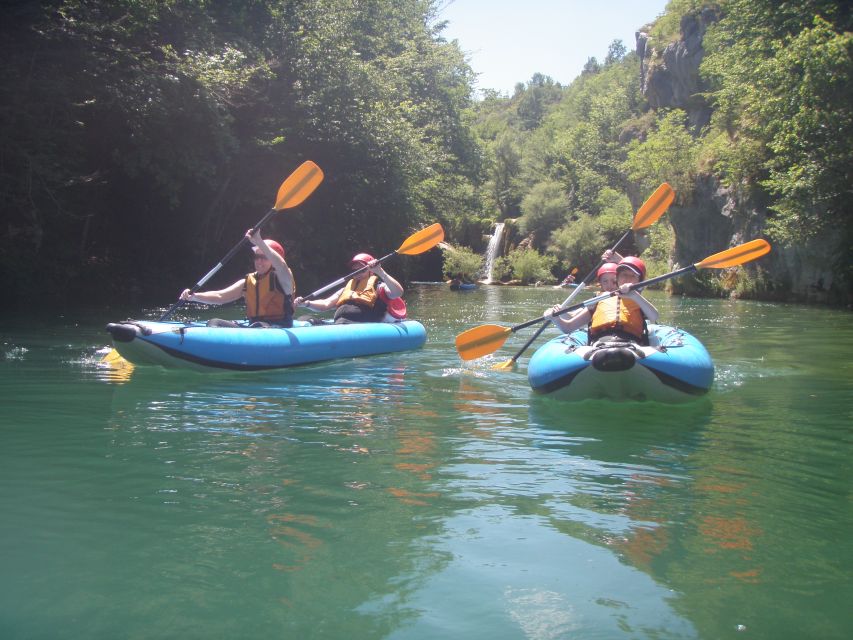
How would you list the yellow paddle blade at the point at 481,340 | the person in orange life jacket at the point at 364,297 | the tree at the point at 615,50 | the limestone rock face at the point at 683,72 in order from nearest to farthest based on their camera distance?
the yellow paddle blade at the point at 481,340 → the person in orange life jacket at the point at 364,297 → the limestone rock face at the point at 683,72 → the tree at the point at 615,50

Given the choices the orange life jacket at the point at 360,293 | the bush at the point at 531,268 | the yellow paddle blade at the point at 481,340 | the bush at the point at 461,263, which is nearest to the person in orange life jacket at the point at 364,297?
the orange life jacket at the point at 360,293

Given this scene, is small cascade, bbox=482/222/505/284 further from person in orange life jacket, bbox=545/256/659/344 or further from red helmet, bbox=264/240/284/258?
person in orange life jacket, bbox=545/256/659/344

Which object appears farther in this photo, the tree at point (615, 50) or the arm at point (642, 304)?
the tree at point (615, 50)

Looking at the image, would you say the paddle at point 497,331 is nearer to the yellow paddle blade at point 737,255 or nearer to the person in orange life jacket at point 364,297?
the yellow paddle blade at point 737,255

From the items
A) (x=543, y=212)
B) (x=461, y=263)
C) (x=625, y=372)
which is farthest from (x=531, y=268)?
(x=625, y=372)

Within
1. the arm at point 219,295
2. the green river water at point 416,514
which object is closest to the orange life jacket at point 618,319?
the green river water at point 416,514

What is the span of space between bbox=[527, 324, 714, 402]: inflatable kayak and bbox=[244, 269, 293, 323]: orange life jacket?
2.75 m

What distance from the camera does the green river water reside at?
8.51ft

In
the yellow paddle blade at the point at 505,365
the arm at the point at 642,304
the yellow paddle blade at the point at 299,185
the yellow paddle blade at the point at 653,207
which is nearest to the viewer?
the arm at the point at 642,304

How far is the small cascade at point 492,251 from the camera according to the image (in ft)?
112

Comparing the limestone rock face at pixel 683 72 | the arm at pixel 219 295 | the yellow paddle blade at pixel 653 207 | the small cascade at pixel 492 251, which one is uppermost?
the limestone rock face at pixel 683 72

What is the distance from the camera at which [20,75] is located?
11.7 meters

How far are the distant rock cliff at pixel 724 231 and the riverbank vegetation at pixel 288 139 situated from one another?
114 mm

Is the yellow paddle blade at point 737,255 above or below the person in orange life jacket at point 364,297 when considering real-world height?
above
